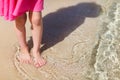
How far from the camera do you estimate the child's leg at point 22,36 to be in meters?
2.72

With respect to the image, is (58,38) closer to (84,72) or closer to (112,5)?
(84,72)

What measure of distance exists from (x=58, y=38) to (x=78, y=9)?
529 millimetres

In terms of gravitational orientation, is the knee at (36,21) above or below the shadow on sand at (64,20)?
above

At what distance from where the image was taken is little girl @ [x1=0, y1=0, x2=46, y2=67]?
8.31ft

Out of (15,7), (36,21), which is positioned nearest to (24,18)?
(36,21)

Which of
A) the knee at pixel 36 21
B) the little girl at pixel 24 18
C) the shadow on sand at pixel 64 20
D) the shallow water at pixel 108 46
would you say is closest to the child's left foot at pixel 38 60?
the little girl at pixel 24 18

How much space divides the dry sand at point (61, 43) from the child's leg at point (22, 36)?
6 cm

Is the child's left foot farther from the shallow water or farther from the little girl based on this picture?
the shallow water

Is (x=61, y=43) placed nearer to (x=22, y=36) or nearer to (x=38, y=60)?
(x=38, y=60)

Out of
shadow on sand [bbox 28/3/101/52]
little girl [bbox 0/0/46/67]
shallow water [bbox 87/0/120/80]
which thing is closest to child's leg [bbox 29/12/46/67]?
little girl [bbox 0/0/46/67]

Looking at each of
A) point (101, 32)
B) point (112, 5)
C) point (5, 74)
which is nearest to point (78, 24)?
point (101, 32)

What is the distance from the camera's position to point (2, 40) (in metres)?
3.06

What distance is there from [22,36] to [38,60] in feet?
0.81

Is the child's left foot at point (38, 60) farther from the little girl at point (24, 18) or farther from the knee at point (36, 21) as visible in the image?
the knee at point (36, 21)
